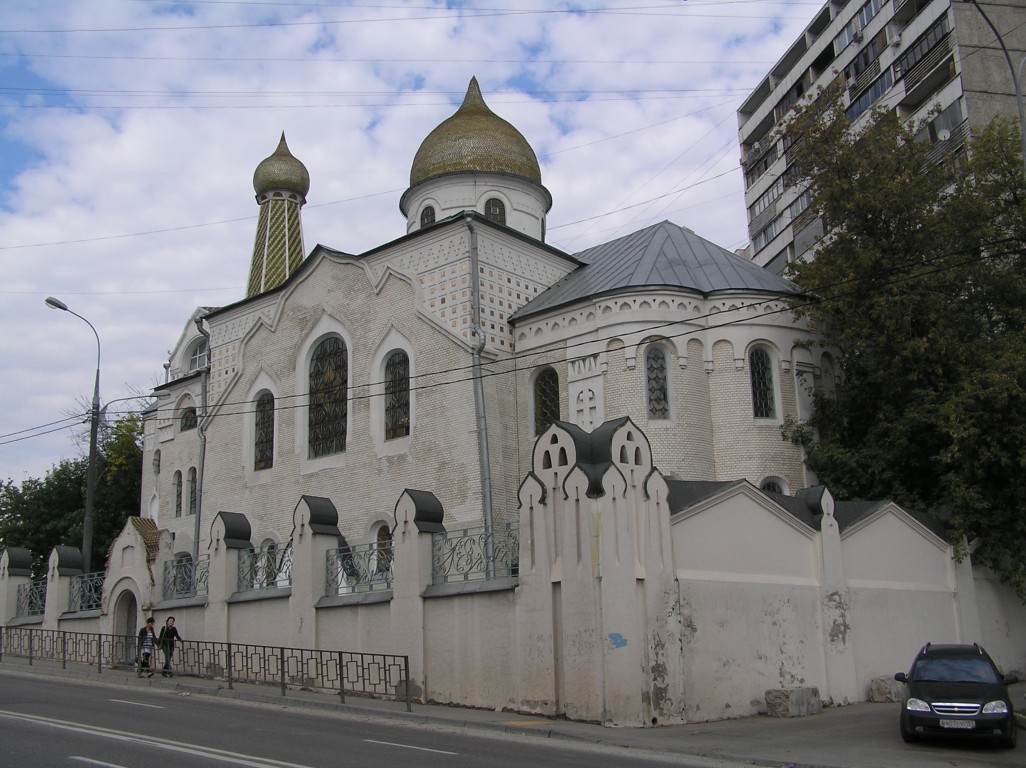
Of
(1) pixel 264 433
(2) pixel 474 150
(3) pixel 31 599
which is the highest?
(2) pixel 474 150

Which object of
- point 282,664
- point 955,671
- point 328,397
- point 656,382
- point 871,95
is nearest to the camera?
point 955,671

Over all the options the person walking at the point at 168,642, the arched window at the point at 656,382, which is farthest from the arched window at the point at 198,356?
the arched window at the point at 656,382

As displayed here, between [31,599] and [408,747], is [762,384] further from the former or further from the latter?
[31,599]

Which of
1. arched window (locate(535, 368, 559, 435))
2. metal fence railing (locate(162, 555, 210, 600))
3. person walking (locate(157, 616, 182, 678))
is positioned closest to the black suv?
arched window (locate(535, 368, 559, 435))

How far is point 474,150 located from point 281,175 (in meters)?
10.2

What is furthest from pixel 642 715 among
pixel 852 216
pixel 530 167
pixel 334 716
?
pixel 530 167

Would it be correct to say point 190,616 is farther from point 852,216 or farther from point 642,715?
point 852,216

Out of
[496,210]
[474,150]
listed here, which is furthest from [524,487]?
[474,150]

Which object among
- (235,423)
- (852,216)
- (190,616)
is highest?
(852,216)

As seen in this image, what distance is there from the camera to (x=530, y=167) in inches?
1190

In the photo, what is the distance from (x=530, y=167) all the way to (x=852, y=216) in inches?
429

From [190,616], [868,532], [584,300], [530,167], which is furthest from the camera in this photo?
[530,167]

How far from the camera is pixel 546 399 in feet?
77.2

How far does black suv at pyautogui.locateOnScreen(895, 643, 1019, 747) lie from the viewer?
12297mm
